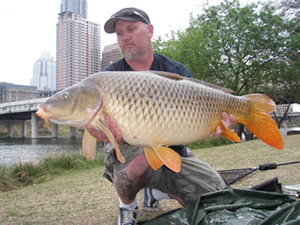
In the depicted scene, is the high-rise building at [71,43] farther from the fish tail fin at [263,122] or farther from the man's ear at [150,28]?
the fish tail fin at [263,122]

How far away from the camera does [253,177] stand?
8.96 ft

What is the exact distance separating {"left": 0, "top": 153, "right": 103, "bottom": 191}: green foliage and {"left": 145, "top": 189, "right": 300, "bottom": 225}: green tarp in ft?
12.0

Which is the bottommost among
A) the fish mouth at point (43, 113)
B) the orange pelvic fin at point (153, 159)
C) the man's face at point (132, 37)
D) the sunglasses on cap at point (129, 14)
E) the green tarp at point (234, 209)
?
the green tarp at point (234, 209)

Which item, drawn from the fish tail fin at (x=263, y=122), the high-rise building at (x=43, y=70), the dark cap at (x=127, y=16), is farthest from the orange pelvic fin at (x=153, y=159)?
the high-rise building at (x=43, y=70)

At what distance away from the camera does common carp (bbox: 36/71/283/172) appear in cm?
123

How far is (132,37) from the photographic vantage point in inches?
72.0

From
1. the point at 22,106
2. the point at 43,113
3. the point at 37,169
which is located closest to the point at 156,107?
the point at 43,113

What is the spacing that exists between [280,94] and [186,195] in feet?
42.5

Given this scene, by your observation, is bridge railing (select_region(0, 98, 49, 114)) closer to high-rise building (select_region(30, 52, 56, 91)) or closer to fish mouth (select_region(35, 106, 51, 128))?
fish mouth (select_region(35, 106, 51, 128))

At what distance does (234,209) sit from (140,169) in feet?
2.10

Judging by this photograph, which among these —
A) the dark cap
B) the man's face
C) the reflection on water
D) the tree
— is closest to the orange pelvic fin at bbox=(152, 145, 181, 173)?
the man's face

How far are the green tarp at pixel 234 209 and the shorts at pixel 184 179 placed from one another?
0.28 meters

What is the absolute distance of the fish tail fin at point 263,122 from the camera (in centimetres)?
146

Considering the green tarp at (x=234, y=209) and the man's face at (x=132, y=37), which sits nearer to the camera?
the green tarp at (x=234, y=209)
